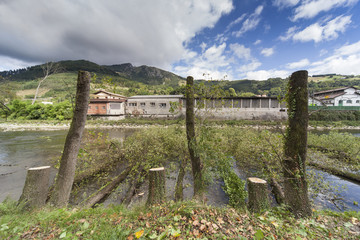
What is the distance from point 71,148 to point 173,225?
116 inches

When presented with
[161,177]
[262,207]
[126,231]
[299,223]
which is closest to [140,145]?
[161,177]

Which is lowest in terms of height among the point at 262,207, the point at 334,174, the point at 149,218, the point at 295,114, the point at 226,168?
the point at 334,174

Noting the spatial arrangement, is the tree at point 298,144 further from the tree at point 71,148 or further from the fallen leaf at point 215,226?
the tree at point 71,148

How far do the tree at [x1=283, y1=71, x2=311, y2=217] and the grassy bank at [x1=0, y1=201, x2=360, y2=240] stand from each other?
322 mm

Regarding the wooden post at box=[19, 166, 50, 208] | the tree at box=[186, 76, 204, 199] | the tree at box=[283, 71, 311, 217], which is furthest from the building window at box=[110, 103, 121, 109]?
the tree at box=[283, 71, 311, 217]

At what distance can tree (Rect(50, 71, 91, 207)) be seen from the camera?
3113 mm

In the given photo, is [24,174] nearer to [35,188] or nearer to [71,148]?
[35,188]

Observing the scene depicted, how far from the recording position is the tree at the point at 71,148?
10.2 ft

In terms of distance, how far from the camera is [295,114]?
2.84 m

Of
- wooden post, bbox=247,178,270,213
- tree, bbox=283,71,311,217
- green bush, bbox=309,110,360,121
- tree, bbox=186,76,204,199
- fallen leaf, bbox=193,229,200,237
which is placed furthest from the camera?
green bush, bbox=309,110,360,121

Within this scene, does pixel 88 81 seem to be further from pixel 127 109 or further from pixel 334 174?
pixel 127 109

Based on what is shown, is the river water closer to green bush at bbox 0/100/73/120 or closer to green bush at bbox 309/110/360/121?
green bush at bbox 0/100/73/120

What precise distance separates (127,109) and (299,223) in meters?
29.8

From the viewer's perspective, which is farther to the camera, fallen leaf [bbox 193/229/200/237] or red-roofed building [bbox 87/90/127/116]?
red-roofed building [bbox 87/90/127/116]
